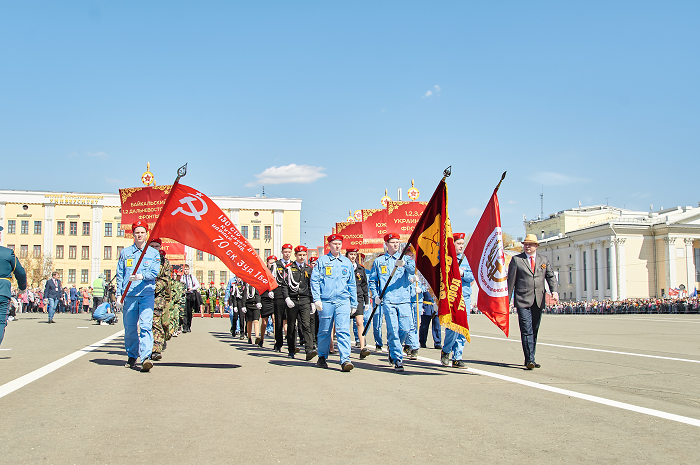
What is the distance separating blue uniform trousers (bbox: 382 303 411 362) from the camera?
9.49 m

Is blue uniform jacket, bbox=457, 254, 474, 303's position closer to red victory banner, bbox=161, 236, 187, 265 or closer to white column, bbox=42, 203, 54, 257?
red victory banner, bbox=161, 236, 187, 265

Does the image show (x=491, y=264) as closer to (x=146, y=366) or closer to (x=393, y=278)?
(x=393, y=278)

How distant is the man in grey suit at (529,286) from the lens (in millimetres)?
9703

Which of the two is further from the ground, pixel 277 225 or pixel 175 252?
pixel 277 225

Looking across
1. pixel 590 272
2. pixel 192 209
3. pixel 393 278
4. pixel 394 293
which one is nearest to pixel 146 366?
pixel 192 209

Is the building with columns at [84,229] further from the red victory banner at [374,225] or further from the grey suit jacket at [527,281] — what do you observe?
the grey suit jacket at [527,281]

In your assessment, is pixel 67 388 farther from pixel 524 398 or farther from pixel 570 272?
pixel 570 272

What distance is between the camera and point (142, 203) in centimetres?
2452

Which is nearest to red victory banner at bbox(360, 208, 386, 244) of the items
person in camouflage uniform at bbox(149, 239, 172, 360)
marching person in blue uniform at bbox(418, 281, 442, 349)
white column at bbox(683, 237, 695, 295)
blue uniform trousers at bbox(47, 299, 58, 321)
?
blue uniform trousers at bbox(47, 299, 58, 321)

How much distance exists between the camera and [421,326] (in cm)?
1412

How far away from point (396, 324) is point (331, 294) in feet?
3.56

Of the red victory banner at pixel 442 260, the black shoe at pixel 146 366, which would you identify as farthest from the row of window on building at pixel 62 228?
the red victory banner at pixel 442 260

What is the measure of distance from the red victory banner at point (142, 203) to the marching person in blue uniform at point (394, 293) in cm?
1587

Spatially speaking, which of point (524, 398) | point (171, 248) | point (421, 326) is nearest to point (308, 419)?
point (524, 398)
